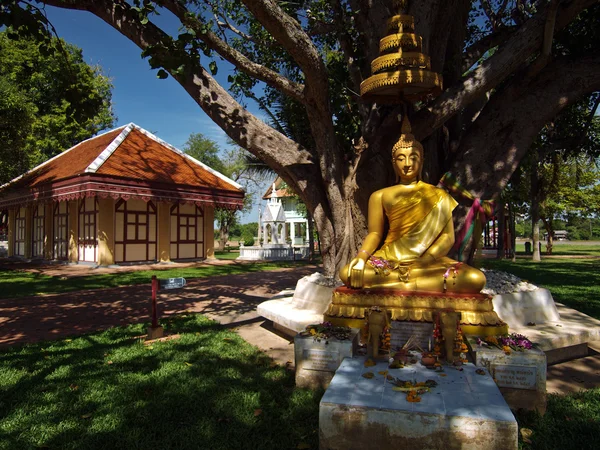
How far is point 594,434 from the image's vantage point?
2.94 metres

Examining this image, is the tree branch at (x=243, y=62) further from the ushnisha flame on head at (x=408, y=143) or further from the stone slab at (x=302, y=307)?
the stone slab at (x=302, y=307)

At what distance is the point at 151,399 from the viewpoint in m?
3.57

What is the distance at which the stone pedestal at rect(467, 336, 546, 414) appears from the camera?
3.23 meters

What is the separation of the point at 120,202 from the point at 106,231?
1.40 meters

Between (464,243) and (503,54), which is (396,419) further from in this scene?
(503,54)

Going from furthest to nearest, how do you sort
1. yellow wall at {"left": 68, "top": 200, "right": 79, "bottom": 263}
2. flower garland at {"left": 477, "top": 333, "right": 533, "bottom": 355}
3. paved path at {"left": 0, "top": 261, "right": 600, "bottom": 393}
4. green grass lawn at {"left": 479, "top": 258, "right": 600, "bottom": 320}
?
yellow wall at {"left": 68, "top": 200, "right": 79, "bottom": 263} < green grass lawn at {"left": 479, "top": 258, "right": 600, "bottom": 320} < paved path at {"left": 0, "top": 261, "right": 600, "bottom": 393} < flower garland at {"left": 477, "top": 333, "right": 533, "bottom": 355}

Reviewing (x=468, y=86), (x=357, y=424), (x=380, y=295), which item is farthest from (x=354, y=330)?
(x=468, y=86)

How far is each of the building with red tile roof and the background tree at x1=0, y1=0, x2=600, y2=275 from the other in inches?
398

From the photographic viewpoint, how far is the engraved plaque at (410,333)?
384 centimetres

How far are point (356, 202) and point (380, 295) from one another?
1977 mm

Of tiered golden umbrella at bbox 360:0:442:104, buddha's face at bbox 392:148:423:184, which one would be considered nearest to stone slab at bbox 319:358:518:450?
buddha's face at bbox 392:148:423:184

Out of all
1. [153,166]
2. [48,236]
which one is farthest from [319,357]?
[48,236]

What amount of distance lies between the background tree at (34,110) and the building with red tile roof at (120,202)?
1.56 m

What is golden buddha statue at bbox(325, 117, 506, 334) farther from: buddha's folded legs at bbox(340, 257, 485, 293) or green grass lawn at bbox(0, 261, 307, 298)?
green grass lawn at bbox(0, 261, 307, 298)
